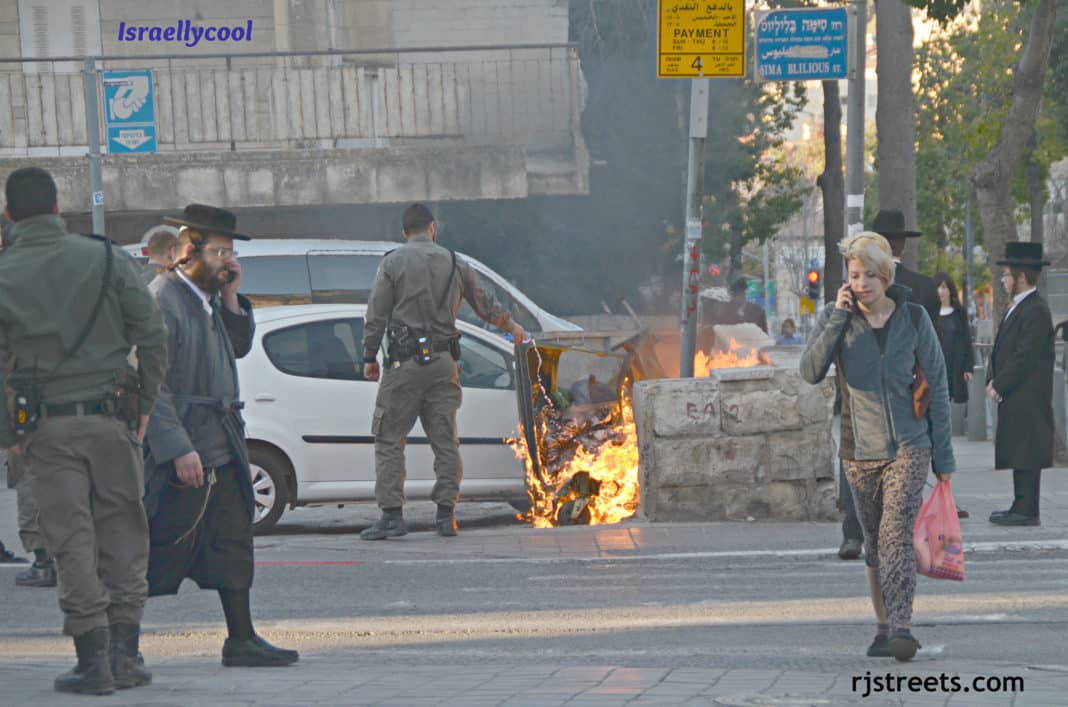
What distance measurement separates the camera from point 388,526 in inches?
390

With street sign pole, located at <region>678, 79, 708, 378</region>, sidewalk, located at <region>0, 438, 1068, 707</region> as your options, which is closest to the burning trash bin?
street sign pole, located at <region>678, 79, 708, 378</region>

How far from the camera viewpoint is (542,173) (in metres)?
20.8

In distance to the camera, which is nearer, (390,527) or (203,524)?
(203,524)

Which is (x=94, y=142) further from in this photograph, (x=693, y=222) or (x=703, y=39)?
(x=703, y=39)

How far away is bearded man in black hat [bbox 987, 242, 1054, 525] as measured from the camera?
9.95 meters

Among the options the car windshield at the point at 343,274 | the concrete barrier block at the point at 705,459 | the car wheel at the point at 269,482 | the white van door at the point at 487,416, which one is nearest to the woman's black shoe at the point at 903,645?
the concrete barrier block at the point at 705,459

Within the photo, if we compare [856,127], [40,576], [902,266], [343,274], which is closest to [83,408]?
[40,576]

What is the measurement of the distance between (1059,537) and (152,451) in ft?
18.9

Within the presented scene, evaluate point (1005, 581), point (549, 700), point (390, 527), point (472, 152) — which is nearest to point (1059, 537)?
point (1005, 581)

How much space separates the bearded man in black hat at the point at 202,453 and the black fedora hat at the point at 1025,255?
5534 mm

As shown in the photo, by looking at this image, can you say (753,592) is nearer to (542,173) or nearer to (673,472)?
(673,472)

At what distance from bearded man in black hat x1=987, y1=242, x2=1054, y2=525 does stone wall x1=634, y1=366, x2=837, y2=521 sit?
1.07 m

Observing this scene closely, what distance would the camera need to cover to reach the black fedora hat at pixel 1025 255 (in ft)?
32.9

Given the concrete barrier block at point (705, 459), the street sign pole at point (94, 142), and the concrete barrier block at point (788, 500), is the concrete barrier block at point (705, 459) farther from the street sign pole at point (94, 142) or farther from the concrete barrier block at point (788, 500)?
the street sign pole at point (94, 142)
